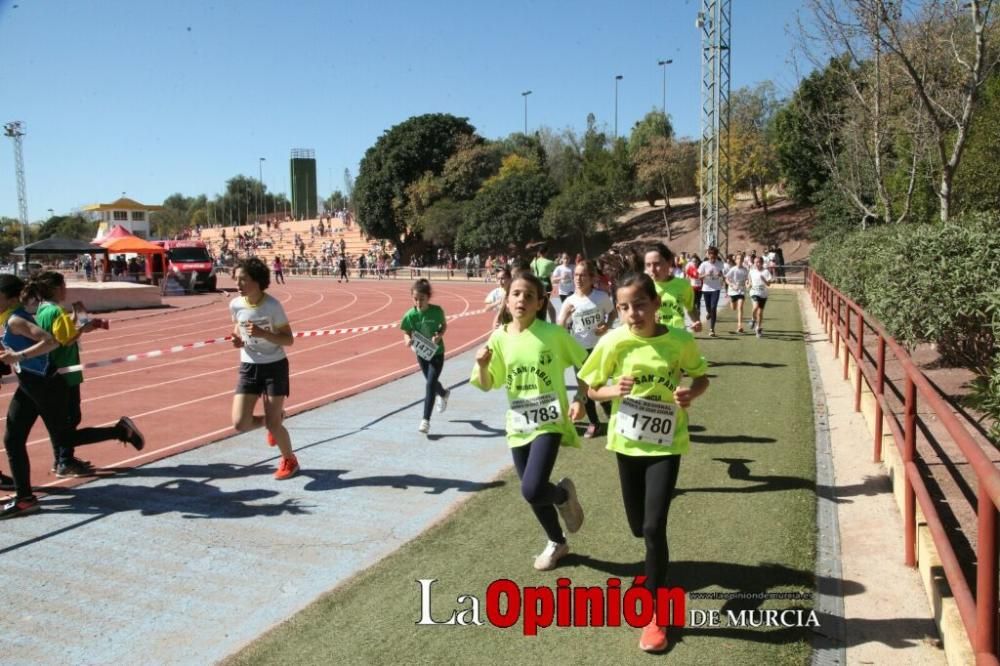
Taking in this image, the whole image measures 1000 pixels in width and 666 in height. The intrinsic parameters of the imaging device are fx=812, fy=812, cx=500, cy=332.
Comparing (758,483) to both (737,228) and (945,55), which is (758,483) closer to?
(945,55)

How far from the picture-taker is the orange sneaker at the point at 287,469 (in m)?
6.88

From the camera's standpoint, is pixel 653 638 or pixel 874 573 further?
pixel 874 573

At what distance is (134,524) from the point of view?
589cm

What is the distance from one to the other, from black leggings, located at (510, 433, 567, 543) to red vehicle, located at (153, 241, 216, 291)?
34699 mm

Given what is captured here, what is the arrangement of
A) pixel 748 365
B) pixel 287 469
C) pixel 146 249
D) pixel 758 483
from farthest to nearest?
pixel 146 249, pixel 748 365, pixel 287 469, pixel 758 483

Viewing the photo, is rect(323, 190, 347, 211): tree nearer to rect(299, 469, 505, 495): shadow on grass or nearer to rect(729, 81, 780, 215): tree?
rect(729, 81, 780, 215): tree

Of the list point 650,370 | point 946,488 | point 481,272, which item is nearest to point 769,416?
point 946,488

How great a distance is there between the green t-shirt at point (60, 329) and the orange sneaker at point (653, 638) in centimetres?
516

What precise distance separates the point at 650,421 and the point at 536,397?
2.48ft

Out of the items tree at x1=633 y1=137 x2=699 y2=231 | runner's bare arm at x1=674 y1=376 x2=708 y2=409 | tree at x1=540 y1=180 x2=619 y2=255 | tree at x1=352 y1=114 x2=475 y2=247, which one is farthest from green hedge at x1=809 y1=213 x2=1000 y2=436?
tree at x1=352 y1=114 x2=475 y2=247

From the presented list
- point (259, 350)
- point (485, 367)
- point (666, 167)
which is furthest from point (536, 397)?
point (666, 167)

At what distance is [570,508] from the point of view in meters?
4.84

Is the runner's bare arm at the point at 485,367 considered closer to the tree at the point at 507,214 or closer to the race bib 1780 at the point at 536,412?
the race bib 1780 at the point at 536,412

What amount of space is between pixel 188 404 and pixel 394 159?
56999mm
